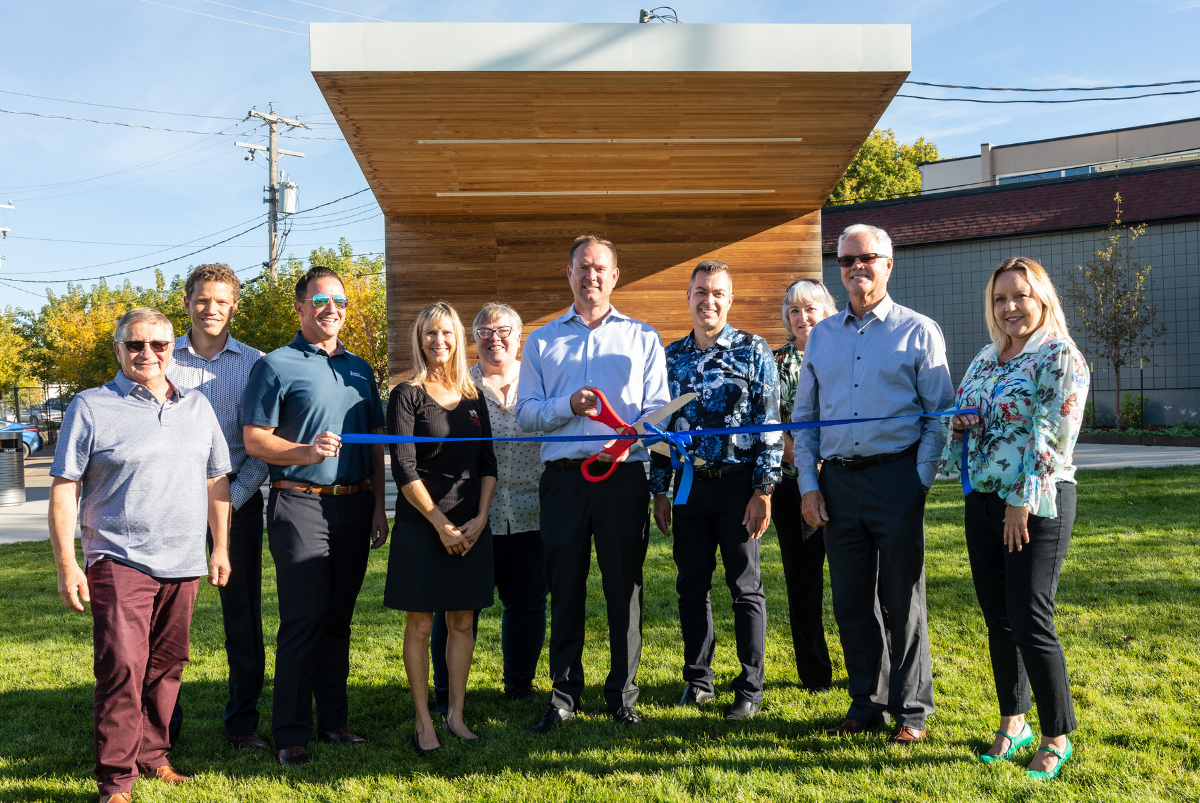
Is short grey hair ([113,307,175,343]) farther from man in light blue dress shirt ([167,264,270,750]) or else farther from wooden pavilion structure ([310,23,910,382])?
wooden pavilion structure ([310,23,910,382])

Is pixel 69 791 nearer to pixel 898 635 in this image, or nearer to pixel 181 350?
pixel 181 350

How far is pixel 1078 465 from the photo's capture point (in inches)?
481

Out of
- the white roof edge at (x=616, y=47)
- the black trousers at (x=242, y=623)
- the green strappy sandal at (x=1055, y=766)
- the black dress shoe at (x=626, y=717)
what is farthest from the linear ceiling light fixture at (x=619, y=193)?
the green strappy sandal at (x=1055, y=766)

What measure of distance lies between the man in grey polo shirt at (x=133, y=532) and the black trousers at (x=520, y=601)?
1.29m

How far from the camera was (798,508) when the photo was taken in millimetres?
4059

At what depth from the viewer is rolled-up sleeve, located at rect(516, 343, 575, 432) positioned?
352 cm

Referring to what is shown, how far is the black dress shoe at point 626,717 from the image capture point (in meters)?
3.61

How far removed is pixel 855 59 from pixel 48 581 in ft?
26.6

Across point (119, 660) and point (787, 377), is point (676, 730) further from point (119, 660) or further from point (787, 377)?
point (119, 660)

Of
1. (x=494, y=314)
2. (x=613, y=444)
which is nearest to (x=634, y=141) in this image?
(x=494, y=314)

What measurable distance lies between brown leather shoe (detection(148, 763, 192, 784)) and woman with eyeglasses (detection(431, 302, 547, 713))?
A: 1162 mm

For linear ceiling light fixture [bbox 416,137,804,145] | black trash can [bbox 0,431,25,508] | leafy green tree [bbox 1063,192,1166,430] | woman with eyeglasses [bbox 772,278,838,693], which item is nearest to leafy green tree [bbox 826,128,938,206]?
leafy green tree [bbox 1063,192,1166,430]

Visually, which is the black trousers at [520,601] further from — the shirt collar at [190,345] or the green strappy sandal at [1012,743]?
the green strappy sandal at [1012,743]

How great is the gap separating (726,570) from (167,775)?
97.4 inches
